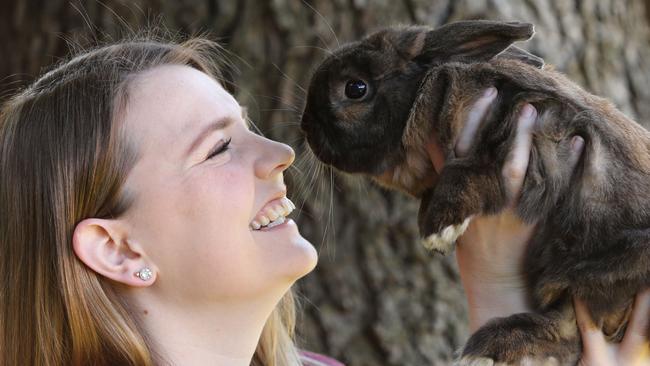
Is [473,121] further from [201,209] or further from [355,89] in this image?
[201,209]

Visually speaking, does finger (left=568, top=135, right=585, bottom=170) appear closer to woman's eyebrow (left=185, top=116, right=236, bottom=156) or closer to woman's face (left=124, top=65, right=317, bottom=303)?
woman's face (left=124, top=65, right=317, bottom=303)

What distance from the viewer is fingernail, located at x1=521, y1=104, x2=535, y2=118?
212 cm

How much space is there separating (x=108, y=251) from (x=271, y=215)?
396 mm

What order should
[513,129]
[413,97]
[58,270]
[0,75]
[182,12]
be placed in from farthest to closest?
[0,75] < [182,12] < [413,97] < [513,129] < [58,270]

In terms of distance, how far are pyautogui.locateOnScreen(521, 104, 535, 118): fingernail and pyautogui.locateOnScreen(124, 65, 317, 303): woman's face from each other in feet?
2.04

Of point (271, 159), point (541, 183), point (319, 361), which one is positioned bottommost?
point (319, 361)

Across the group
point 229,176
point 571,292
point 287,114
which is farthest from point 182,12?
point 571,292

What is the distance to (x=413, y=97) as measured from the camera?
7.98 ft

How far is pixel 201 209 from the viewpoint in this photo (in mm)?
1955

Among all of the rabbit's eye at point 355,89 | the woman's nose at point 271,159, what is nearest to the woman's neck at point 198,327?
the woman's nose at point 271,159

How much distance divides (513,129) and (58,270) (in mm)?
1153

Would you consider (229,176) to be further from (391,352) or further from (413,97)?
(391,352)

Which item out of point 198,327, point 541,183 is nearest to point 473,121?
point 541,183

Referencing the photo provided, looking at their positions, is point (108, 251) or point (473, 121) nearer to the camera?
point (108, 251)
